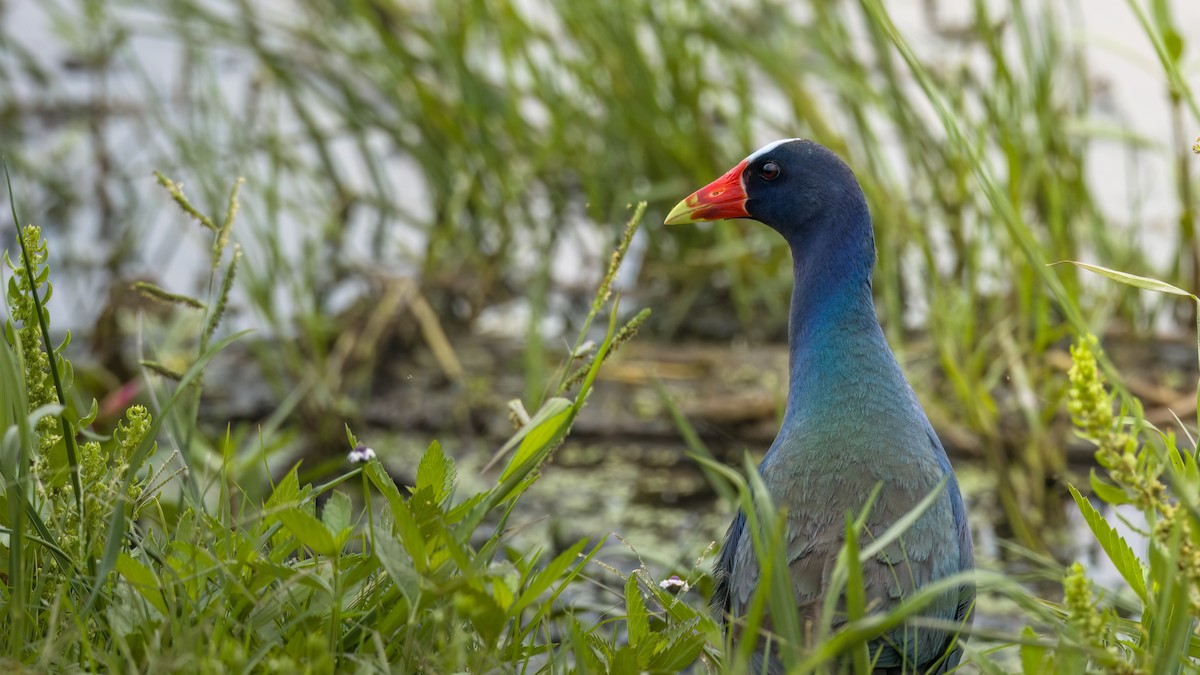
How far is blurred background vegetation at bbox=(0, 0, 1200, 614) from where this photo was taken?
12.3 feet

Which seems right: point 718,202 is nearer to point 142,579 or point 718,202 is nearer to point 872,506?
point 872,506

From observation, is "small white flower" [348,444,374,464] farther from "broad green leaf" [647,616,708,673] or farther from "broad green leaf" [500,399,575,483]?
"broad green leaf" [647,616,708,673]

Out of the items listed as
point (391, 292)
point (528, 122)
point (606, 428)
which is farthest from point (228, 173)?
point (606, 428)

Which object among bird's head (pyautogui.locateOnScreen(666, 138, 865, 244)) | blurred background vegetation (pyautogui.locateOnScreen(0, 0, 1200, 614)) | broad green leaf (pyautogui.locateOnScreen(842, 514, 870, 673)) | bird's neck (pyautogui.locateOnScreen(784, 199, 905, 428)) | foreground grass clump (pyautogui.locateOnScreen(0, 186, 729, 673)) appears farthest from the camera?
blurred background vegetation (pyautogui.locateOnScreen(0, 0, 1200, 614))

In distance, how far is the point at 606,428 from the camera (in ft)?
13.7

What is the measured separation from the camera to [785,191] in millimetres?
2537

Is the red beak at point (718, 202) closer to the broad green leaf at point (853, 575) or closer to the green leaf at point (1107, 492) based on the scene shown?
the green leaf at point (1107, 492)

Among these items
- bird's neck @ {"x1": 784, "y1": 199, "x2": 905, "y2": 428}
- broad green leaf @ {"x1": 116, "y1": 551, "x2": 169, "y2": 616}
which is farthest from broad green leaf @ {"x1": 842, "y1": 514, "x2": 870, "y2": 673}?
broad green leaf @ {"x1": 116, "y1": 551, "x2": 169, "y2": 616}

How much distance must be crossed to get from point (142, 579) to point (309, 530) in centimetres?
21

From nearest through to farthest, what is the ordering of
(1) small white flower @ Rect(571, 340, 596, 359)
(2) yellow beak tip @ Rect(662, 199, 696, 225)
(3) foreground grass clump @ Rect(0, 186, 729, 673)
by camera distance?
(3) foreground grass clump @ Rect(0, 186, 729, 673), (1) small white flower @ Rect(571, 340, 596, 359), (2) yellow beak tip @ Rect(662, 199, 696, 225)

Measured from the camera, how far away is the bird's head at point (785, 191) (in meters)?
2.47

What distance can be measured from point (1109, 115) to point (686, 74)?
153 cm

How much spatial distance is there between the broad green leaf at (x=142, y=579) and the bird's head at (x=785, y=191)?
1146mm

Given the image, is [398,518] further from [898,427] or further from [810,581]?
[898,427]
